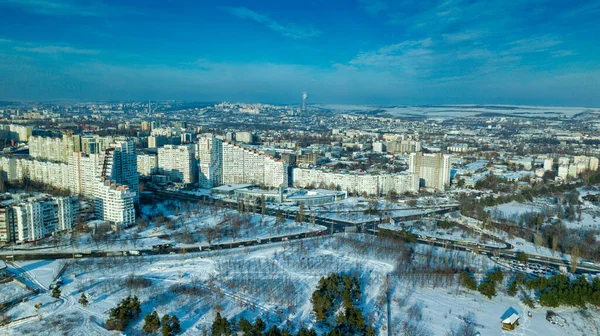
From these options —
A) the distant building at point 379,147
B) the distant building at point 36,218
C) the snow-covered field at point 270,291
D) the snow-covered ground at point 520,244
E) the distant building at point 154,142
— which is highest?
the distant building at point 154,142

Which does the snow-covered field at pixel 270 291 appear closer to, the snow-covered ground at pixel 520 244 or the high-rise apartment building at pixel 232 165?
the snow-covered ground at pixel 520 244

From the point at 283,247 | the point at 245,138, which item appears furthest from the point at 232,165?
the point at 245,138

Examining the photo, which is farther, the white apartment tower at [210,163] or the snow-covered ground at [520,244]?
the white apartment tower at [210,163]

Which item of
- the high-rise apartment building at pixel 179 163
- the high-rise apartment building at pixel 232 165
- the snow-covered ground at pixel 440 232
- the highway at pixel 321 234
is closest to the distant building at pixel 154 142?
the high-rise apartment building at pixel 179 163

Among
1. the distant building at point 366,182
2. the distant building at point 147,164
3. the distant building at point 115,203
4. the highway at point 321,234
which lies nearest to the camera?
the highway at point 321,234

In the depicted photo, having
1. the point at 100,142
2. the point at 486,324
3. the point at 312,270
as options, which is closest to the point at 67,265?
the point at 312,270

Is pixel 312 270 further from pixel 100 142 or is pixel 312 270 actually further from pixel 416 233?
pixel 100 142

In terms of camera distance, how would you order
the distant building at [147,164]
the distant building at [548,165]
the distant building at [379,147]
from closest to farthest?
1. the distant building at [147,164]
2. the distant building at [548,165]
3. the distant building at [379,147]

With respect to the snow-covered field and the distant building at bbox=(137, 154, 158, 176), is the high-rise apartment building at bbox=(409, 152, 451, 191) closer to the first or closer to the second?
the snow-covered field

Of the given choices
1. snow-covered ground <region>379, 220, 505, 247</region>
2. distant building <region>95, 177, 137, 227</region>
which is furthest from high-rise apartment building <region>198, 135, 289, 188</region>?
snow-covered ground <region>379, 220, 505, 247</region>
